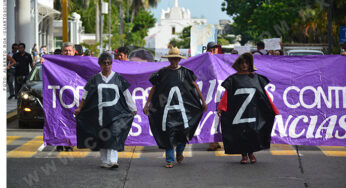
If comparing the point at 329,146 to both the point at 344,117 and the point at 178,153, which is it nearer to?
the point at 344,117

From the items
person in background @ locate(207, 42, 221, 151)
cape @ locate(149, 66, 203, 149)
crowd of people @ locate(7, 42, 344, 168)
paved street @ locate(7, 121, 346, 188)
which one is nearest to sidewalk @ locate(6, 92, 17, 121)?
paved street @ locate(7, 121, 346, 188)

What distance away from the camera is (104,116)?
856cm

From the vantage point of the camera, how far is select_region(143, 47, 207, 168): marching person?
28.9 ft

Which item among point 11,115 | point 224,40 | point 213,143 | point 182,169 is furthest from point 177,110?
point 224,40

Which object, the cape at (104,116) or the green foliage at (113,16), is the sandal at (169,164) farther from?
the green foliage at (113,16)

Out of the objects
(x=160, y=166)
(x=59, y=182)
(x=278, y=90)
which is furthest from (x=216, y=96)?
(x=59, y=182)

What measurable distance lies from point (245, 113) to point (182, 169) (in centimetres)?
119

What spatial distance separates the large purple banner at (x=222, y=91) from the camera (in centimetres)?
984

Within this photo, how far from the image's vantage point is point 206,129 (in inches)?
389

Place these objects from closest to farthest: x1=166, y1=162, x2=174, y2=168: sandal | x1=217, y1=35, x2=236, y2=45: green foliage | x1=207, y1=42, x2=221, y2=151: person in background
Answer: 1. x1=166, y1=162, x2=174, y2=168: sandal
2. x1=207, y1=42, x2=221, y2=151: person in background
3. x1=217, y1=35, x2=236, y2=45: green foliage

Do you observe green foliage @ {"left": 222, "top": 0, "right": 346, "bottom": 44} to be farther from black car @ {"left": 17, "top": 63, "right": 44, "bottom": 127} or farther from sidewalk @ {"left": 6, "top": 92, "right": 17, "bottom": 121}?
black car @ {"left": 17, "top": 63, "right": 44, "bottom": 127}

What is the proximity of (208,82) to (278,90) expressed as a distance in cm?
108

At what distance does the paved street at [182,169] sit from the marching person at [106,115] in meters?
0.29

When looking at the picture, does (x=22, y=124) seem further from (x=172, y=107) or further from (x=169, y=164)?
(x=169, y=164)
